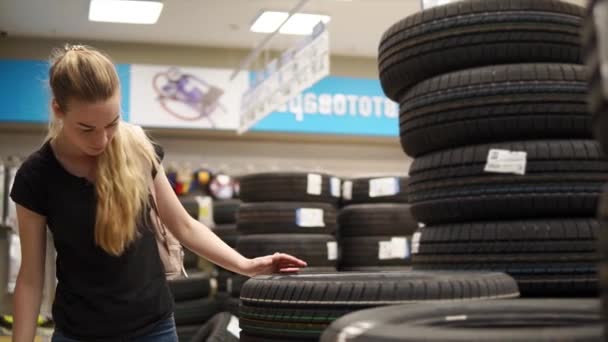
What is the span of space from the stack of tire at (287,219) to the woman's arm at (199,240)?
8.84ft

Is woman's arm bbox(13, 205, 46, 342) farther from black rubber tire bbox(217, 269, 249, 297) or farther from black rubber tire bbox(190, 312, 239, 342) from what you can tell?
black rubber tire bbox(217, 269, 249, 297)

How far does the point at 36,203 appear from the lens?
6.57 feet

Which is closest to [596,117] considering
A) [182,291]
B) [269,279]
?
[269,279]

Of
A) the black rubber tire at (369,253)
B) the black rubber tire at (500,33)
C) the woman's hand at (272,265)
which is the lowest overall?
the black rubber tire at (369,253)

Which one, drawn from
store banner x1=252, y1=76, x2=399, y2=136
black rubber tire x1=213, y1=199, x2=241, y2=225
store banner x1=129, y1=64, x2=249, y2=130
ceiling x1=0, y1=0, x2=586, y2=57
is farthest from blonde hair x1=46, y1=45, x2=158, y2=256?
store banner x1=252, y1=76, x2=399, y2=136

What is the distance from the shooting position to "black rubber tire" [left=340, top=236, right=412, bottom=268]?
551 cm

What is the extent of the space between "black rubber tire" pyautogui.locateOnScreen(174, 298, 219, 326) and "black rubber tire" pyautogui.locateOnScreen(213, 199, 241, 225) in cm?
151

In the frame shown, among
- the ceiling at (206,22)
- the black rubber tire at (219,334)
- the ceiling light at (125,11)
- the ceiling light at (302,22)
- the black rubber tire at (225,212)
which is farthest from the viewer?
the ceiling light at (302,22)

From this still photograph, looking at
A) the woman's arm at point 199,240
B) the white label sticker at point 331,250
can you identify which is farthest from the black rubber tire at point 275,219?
the woman's arm at point 199,240

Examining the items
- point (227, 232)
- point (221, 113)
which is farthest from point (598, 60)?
point (221, 113)

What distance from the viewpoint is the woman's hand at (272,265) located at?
7.32 feet

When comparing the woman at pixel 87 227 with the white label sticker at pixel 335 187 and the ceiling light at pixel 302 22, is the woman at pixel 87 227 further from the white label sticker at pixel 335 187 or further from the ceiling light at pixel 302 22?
the ceiling light at pixel 302 22

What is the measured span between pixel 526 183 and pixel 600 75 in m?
1.63

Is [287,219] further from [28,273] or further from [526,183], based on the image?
[28,273]
